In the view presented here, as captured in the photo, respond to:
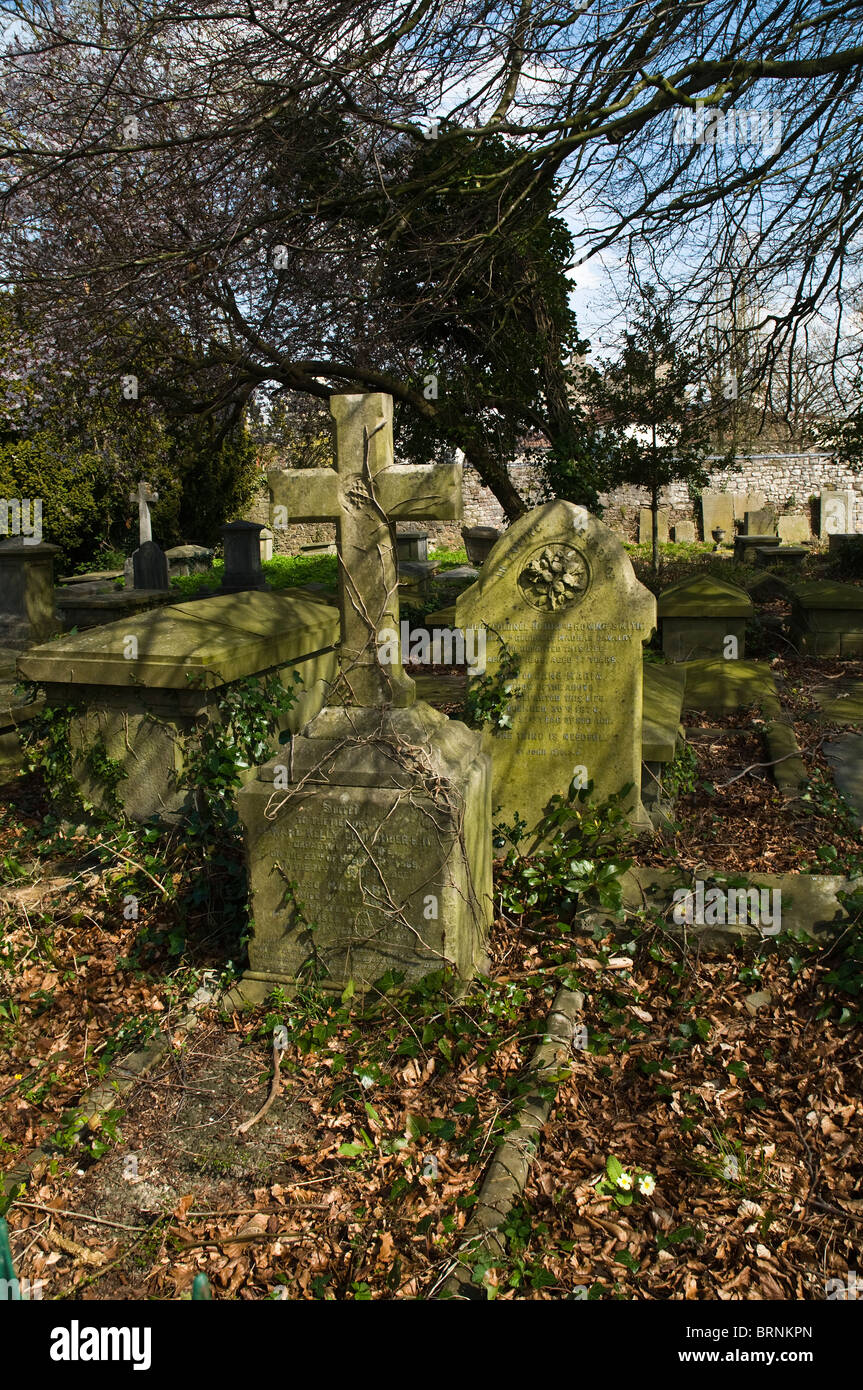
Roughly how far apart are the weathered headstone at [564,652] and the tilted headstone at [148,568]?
29.6 feet

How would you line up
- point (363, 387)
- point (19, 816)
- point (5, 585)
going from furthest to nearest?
point (363, 387)
point (5, 585)
point (19, 816)

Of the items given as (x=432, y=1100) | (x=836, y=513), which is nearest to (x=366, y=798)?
(x=432, y=1100)

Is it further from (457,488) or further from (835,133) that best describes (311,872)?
(835,133)

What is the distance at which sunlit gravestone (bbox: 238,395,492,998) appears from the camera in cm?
381

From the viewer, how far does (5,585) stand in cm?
942

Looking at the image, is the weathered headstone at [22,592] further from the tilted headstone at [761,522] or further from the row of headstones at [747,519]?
the tilted headstone at [761,522]

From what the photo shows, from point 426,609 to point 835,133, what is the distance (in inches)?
263

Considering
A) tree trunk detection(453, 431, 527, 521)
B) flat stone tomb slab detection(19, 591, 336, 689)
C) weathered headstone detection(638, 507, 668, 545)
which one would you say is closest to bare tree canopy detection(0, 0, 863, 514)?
tree trunk detection(453, 431, 527, 521)

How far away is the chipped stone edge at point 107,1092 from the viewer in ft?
10.4

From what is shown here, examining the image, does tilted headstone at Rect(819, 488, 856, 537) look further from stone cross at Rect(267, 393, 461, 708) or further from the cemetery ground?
stone cross at Rect(267, 393, 461, 708)

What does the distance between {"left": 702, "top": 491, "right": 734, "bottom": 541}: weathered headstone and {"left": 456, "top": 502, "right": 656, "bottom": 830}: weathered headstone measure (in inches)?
861

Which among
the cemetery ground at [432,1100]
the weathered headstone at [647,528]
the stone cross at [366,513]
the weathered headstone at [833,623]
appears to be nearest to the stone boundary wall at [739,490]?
the weathered headstone at [647,528]

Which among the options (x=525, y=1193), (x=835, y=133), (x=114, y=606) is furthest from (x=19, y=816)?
(x=835, y=133)

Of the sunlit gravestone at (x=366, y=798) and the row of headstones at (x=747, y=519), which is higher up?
the row of headstones at (x=747, y=519)
